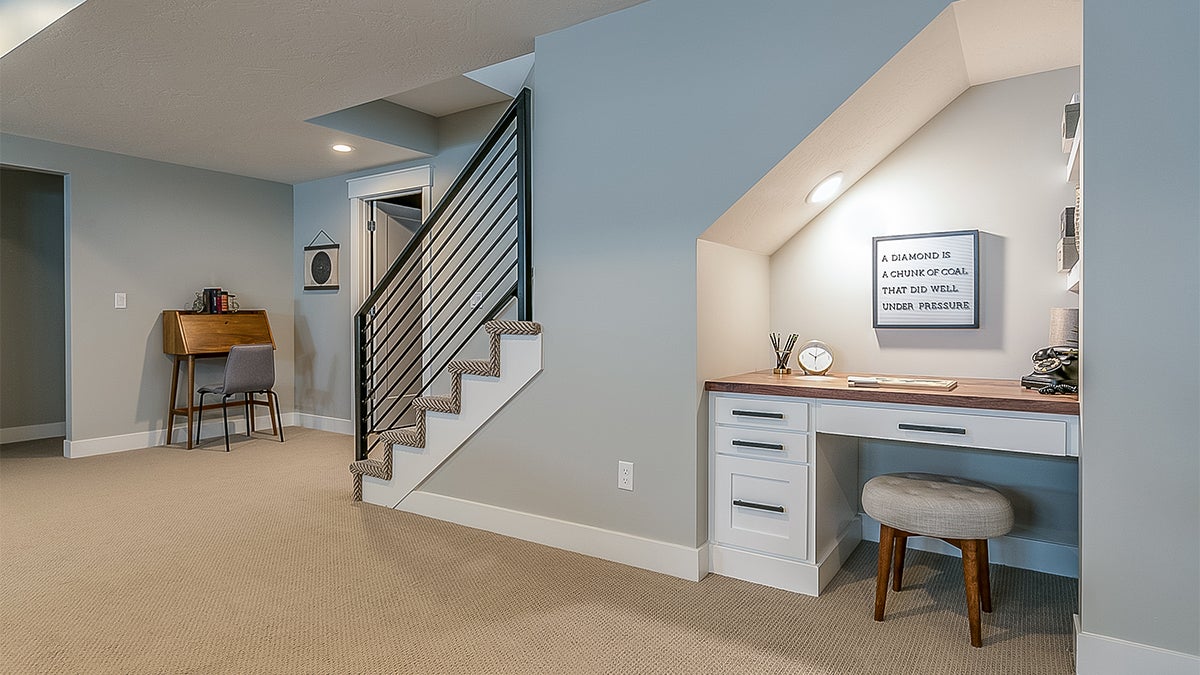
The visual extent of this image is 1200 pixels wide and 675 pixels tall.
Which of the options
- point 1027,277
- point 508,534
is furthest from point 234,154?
point 1027,277

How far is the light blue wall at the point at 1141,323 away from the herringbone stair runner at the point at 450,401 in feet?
6.69

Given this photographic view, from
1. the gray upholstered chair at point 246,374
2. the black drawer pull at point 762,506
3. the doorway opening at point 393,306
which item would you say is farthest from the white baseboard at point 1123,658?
the gray upholstered chair at point 246,374

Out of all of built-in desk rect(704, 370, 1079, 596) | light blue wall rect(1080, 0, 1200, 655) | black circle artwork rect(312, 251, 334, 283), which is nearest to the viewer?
light blue wall rect(1080, 0, 1200, 655)

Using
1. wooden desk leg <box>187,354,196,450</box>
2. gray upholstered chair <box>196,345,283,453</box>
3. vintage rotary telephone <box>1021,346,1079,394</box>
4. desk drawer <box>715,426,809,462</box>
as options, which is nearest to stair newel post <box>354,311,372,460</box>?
gray upholstered chair <box>196,345,283,453</box>

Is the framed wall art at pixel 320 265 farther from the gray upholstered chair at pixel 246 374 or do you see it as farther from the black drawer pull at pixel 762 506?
the black drawer pull at pixel 762 506

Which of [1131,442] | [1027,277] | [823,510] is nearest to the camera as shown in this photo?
[1131,442]

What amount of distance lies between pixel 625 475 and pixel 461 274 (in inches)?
101

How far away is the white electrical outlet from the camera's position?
274 centimetres

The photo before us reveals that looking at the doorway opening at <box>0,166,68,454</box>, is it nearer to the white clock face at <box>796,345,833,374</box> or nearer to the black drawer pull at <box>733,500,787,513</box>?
the black drawer pull at <box>733,500,787,513</box>

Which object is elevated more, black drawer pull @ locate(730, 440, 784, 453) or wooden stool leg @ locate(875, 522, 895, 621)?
black drawer pull @ locate(730, 440, 784, 453)

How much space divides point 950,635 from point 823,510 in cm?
56

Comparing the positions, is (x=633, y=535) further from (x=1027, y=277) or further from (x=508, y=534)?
(x=1027, y=277)

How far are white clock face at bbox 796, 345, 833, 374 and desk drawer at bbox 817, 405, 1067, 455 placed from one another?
50 cm

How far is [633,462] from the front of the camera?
2.74 m
